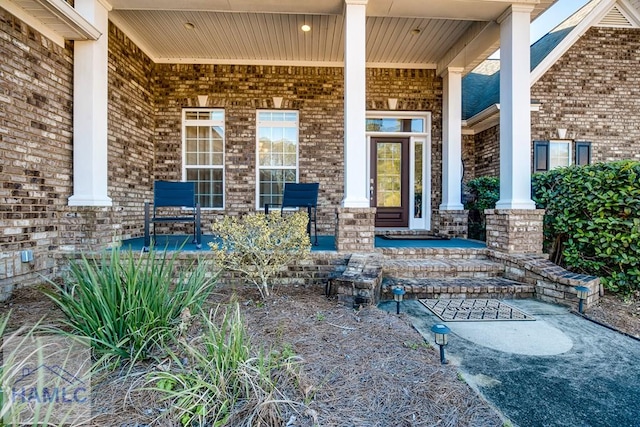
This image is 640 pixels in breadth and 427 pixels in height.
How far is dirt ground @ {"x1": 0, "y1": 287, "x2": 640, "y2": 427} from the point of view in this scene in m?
Answer: 1.48

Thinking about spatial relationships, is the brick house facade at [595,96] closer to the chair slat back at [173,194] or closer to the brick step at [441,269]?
the brick step at [441,269]

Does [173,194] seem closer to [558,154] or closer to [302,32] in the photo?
[302,32]

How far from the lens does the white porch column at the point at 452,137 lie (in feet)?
19.8

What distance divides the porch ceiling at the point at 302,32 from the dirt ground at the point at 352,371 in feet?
12.0

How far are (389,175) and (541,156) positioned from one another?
341 centimetres

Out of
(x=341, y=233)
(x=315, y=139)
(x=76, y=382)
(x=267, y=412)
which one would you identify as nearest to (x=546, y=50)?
(x=315, y=139)

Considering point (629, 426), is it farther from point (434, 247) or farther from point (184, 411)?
point (434, 247)

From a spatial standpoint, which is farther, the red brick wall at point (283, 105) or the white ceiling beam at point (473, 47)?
the red brick wall at point (283, 105)

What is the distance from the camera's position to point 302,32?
514cm

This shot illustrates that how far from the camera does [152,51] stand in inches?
228

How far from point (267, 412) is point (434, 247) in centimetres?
358

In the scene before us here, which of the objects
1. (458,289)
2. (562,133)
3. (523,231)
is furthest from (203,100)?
(562,133)

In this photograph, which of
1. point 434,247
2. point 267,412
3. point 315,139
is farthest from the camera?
point 315,139

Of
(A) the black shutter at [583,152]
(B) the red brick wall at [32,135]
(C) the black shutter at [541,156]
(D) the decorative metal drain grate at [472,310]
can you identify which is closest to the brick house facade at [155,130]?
(B) the red brick wall at [32,135]
